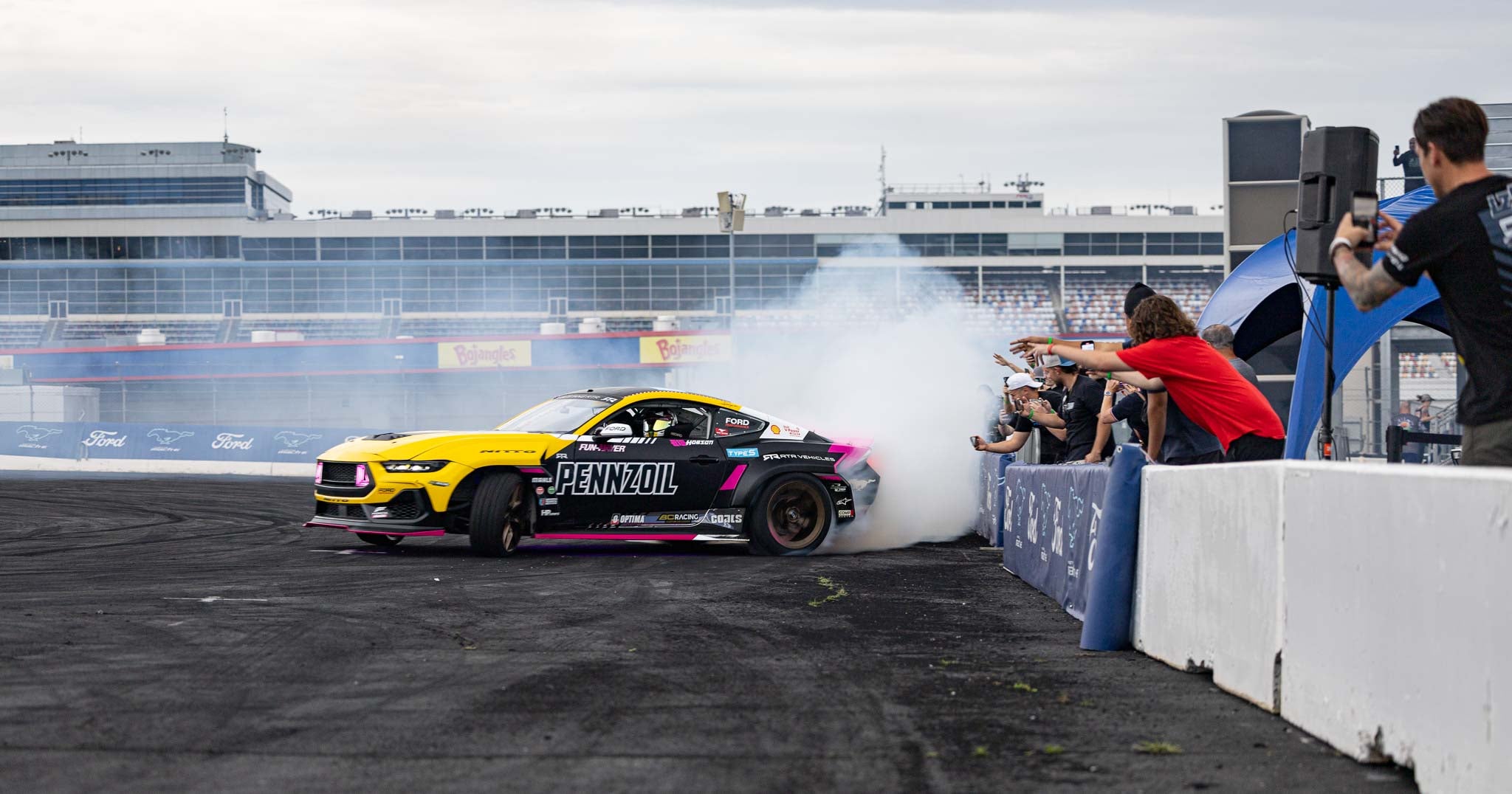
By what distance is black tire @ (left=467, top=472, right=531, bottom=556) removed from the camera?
1127 cm

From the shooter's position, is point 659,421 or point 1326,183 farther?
point 659,421

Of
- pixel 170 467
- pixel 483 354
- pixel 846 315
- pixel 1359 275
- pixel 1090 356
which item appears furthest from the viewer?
pixel 846 315

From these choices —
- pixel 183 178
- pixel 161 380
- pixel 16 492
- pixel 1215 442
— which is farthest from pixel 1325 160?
pixel 183 178

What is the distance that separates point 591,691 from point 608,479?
636 cm

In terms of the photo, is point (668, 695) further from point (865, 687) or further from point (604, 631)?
point (604, 631)

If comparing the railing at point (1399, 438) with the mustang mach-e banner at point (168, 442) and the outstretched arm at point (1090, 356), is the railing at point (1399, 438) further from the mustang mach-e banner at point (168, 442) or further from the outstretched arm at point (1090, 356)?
the mustang mach-e banner at point (168, 442)

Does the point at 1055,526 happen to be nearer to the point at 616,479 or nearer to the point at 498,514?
the point at 616,479

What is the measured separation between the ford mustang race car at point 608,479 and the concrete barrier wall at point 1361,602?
617 cm

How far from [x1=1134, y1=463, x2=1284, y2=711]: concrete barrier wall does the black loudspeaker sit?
2.17m

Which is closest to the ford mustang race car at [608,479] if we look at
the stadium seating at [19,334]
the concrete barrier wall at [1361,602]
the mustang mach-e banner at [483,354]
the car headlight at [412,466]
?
the car headlight at [412,466]

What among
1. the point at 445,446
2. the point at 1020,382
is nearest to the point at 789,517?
the point at 1020,382

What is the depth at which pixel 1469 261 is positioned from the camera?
14.4ft

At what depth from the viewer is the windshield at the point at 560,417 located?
39.4ft

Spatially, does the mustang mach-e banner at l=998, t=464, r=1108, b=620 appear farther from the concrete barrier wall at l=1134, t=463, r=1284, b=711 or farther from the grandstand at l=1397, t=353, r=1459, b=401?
the grandstand at l=1397, t=353, r=1459, b=401
